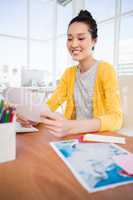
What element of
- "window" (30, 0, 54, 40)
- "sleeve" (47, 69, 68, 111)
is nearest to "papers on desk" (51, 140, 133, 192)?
"sleeve" (47, 69, 68, 111)

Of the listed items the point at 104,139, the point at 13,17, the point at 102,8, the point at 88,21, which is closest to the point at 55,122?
the point at 104,139

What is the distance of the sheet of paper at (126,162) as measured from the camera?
480 mm

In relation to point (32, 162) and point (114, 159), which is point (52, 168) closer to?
point (32, 162)

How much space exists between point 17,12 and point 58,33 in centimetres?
137

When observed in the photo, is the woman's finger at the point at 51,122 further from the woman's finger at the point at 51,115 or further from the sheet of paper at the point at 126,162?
the sheet of paper at the point at 126,162

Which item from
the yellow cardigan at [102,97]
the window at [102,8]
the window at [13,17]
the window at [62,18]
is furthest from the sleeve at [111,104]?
the window at [13,17]

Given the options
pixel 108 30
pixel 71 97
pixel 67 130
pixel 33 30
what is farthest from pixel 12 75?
pixel 67 130

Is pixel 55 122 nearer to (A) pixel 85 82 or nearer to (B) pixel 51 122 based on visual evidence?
(B) pixel 51 122

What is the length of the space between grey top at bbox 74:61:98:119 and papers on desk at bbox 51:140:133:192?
0.59 meters

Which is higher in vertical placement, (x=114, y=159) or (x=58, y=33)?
(x=58, y=33)

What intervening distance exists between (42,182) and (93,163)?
0.15m

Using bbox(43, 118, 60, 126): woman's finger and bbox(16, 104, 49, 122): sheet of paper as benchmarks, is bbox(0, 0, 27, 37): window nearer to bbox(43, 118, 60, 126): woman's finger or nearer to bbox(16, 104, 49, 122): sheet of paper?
bbox(16, 104, 49, 122): sheet of paper

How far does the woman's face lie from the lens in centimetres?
120

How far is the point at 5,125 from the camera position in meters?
0.50
